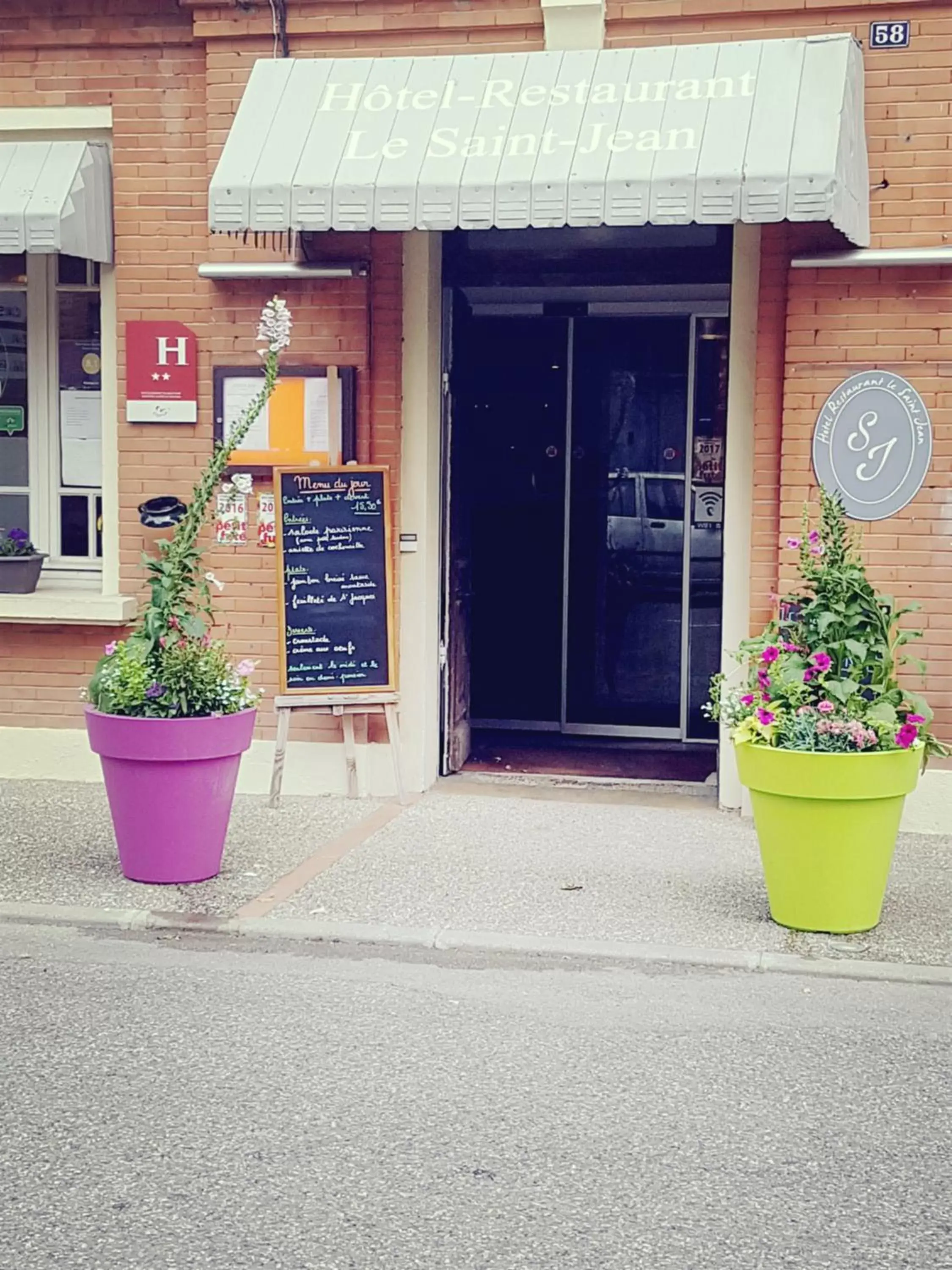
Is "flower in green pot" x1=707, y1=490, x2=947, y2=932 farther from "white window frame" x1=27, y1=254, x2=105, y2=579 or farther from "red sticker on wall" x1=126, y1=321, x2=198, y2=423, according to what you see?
"white window frame" x1=27, y1=254, x2=105, y2=579

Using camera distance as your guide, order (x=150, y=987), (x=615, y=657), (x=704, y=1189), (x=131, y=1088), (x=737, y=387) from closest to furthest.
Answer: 1. (x=704, y=1189)
2. (x=131, y=1088)
3. (x=150, y=987)
4. (x=737, y=387)
5. (x=615, y=657)

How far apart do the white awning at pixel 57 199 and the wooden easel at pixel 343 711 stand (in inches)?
105

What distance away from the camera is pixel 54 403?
375 inches

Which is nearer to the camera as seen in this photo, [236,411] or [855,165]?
[855,165]

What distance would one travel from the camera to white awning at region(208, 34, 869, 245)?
743cm

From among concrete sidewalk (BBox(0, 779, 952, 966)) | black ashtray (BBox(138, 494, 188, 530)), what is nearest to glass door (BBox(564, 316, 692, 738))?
concrete sidewalk (BBox(0, 779, 952, 966))

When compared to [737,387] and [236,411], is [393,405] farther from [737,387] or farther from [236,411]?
[737,387]

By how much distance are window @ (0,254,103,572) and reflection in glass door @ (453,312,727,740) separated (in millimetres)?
2257

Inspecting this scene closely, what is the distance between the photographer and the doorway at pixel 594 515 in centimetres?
1032

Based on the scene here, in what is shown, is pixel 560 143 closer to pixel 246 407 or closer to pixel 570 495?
pixel 246 407

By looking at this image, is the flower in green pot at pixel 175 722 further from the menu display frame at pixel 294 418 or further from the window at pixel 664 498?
the window at pixel 664 498

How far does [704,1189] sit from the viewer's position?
420 centimetres

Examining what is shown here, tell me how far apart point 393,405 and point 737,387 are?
1.83 meters

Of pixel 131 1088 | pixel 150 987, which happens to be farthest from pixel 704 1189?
pixel 150 987
